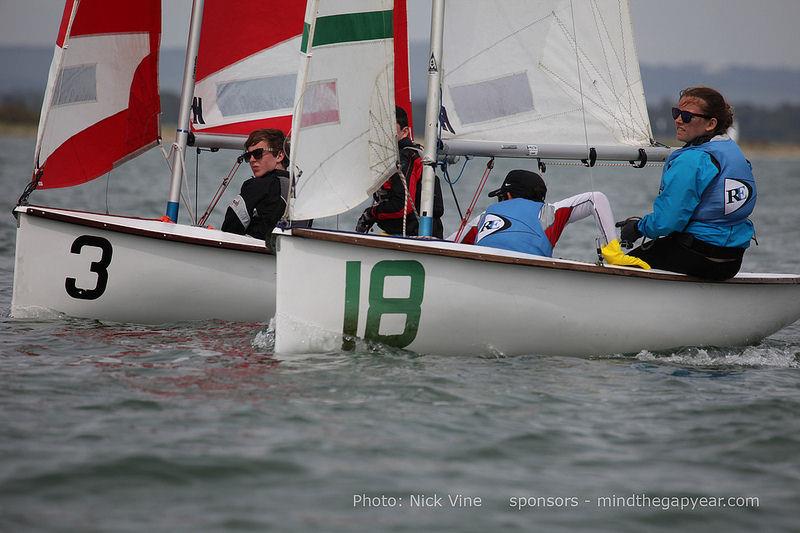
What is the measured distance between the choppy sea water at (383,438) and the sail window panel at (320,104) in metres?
1.36

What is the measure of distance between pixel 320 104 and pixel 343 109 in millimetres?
176

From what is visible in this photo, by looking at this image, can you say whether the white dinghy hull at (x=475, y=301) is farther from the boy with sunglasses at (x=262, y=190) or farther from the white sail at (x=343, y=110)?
the boy with sunglasses at (x=262, y=190)

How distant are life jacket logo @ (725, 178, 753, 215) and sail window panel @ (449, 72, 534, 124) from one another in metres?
1.48

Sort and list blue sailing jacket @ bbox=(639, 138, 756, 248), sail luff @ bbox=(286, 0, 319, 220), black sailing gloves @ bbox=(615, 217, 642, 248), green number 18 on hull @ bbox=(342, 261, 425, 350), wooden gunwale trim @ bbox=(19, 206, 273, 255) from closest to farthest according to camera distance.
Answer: green number 18 on hull @ bbox=(342, 261, 425, 350), sail luff @ bbox=(286, 0, 319, 220), blue sailing jacket @ bbox=(639, 138, 756, 248), black sailing gloves @ bbox=(615, 217, 642, 248), wooden gunwale trim @ bbox=(19, 206, 273, 255)

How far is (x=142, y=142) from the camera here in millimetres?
8672

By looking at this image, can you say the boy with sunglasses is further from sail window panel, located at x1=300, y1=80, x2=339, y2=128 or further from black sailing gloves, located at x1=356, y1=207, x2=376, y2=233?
sail window panel, located at x1=300, y1=80, x2=339, y2=128

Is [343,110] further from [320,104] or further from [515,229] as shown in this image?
[515,229]

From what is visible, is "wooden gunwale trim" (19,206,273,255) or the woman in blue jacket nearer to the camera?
the woman in blue jacket

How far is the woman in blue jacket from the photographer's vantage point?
21.7 ft

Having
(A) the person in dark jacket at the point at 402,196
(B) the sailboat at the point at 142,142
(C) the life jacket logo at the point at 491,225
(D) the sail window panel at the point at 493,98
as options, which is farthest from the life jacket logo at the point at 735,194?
(B) the sailboat at the point at 142,142

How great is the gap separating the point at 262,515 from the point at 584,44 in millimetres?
4649

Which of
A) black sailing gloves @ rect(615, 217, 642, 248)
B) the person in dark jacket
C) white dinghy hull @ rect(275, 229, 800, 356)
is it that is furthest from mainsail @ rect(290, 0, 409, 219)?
black sailing gloves @ rect(615, 217, 642, 248)

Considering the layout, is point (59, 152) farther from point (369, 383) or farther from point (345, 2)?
point (369, 383)

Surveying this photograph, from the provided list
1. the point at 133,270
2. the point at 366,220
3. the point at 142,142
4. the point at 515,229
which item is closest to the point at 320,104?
the point at 515,229
